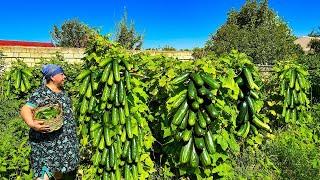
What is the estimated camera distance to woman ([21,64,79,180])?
489 cm

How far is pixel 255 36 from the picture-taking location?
2361 cm

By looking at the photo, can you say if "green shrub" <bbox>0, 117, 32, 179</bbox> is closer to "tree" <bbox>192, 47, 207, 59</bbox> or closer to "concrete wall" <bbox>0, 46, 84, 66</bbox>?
"tree" <bbox>192, 47, 207, 59</bbox>

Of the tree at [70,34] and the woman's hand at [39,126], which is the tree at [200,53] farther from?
the tree at [70,34]

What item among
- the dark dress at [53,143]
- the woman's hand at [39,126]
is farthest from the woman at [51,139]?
the woman's hand at [39,126]

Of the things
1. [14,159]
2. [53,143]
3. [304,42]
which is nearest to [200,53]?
[14,159]

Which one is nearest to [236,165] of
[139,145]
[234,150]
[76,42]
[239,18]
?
[234,150]

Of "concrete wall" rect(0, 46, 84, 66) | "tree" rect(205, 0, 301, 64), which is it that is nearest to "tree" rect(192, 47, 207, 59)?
"concrete wall" rect(0, 46, 84, 66)

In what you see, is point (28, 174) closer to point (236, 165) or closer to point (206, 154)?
point (206, 154)

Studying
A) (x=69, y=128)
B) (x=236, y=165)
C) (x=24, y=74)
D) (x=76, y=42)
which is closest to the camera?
(x=69, y=128)

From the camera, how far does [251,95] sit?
6.03 metres

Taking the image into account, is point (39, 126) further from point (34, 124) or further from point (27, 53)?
point (27, 53)

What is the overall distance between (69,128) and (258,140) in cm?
263

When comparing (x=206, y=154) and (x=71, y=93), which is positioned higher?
(x=71, y=93)

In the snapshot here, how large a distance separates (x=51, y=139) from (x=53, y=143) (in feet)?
0.16
